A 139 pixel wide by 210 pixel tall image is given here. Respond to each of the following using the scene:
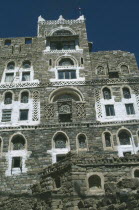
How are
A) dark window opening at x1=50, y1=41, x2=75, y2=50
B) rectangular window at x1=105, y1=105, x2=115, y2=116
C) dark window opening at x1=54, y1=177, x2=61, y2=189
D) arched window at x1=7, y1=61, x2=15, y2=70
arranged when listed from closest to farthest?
dark window opening at x1=54, y1=177, x2=61, y2=189, rectangular window at x1=105, y1=105, x2=115, y2=116, arched window at x1=7, y1=61, x2=15, y2=70, dark window opening at x1=50, y1=41, x2=75, y2=50

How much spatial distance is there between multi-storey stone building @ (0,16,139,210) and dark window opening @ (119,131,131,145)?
0.09 meters

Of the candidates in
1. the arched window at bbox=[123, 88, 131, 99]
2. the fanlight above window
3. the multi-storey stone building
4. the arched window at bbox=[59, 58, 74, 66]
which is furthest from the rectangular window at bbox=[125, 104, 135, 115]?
the fanlight above window

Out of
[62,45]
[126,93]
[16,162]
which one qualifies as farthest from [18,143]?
[62,45]

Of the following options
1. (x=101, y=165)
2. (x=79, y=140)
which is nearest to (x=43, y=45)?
(x=79, y=140)

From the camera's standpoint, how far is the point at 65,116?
2719 centimetres

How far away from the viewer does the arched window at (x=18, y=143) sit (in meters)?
25.2

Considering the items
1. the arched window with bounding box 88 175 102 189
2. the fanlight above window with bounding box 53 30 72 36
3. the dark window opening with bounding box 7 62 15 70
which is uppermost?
the fanlight above window with bounding box 53 30 72 36

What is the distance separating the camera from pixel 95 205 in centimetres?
1612

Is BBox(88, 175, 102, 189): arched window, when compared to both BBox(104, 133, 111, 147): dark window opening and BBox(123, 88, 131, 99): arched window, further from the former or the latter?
BBox(123, 88, 131, 99): arched window

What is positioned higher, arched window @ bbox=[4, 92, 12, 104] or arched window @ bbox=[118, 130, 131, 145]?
arched window @ bbox=[4, 92, 12, 104]

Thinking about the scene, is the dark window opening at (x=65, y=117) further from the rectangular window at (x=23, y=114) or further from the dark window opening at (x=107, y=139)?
the dark window opening at (x=107, y=139)

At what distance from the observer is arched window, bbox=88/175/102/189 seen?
18.3 metres

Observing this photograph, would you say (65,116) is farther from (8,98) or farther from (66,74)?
(8,98)

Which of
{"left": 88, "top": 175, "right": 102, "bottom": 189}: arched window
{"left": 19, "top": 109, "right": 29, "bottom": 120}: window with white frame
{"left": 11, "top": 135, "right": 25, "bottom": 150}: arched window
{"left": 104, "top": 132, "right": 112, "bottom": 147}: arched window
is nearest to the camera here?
{"left": 88, "top": 175, "right": 102, "bottom": 189}: arched window
